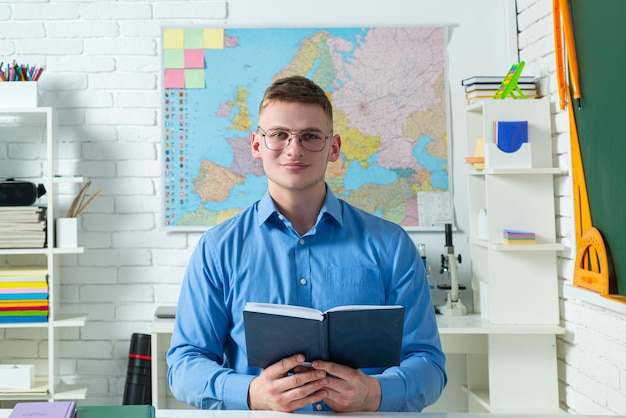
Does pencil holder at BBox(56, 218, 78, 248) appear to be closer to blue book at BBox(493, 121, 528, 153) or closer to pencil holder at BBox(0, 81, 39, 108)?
pencil holder at BBox(0, 81, 39, 108)

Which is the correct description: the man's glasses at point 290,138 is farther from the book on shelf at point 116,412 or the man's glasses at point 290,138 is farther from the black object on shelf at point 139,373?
the black object on shelf at point 139,373

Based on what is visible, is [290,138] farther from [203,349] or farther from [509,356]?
[509,356]

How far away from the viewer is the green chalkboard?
6.73 feet

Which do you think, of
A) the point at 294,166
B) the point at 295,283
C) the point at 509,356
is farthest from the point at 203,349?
the point at 509,356

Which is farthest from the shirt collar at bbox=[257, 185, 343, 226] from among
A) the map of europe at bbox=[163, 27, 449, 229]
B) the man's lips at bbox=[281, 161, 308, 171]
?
the map of europe at bbox=[163, 27, 449, 229]

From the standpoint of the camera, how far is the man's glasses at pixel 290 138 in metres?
1.56

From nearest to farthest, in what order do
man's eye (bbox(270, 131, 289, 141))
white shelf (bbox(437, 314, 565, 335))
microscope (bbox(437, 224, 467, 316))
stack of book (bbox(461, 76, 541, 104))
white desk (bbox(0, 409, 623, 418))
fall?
white desk (bbox(0, 409, 623, 418))
man's eye (bbox(270, 131, 289, 141))
white shelf (bbox(437, 314, 565, 335))
stack of book (bbox(461, 76, 541, 104))
microscope (bbox(437, 224, 467, 316))

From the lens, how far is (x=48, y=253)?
2.86m

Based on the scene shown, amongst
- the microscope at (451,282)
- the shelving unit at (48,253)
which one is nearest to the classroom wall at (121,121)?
the shelving unit at (48,253)

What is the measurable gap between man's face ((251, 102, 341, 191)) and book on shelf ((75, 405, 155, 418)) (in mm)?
629

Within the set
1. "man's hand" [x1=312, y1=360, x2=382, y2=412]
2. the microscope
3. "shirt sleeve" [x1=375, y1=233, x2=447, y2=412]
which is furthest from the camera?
the microscope

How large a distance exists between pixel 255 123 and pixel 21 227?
1134 millimetres

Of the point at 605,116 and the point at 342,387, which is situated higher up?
the point at 605,116

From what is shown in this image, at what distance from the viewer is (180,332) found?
5.12 feet
